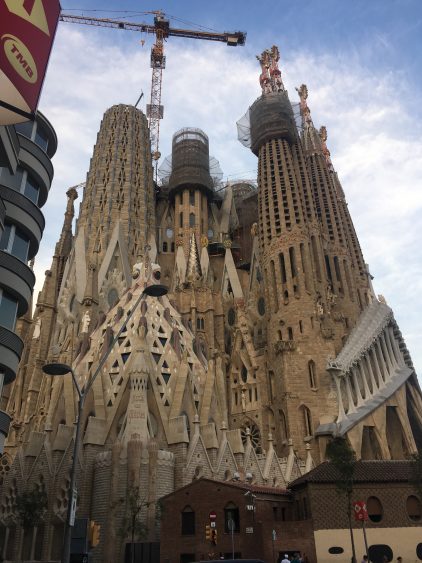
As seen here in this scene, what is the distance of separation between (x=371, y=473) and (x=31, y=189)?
22.1 metres

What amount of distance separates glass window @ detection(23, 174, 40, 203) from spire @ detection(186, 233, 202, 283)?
98.8 feet

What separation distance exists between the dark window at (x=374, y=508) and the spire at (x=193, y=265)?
103ft

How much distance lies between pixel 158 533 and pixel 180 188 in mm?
44321

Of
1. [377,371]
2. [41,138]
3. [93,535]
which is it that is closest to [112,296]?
[377,371]

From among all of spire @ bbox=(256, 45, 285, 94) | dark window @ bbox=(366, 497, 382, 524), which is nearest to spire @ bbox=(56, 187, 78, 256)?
spire @ bbox=(256, 45, 285, 94)

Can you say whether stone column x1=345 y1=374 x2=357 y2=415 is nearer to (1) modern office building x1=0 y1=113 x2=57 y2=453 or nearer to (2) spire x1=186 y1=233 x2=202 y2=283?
(2) spire x1=186 y1=233 x2=202 y2=283

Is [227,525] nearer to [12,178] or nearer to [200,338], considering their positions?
[12,178]

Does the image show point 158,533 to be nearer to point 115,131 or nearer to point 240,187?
point 115,131

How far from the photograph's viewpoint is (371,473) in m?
27.6

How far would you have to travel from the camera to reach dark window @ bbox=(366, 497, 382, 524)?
26.5 metres

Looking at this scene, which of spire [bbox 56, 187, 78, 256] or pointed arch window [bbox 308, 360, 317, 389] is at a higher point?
spire [bbox 56, 187, 78, 256]

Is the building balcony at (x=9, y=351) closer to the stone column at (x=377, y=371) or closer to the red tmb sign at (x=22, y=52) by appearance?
the red tmb sign at (x=22, y=52)

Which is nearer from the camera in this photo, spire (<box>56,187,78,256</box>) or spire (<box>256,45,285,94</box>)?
spire (<box>56,187,78,256</box>)

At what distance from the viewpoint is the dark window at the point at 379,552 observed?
982 inches
